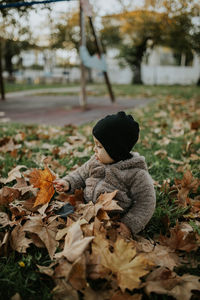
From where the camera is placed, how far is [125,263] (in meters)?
1.05

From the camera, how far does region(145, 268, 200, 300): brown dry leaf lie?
1.02 m

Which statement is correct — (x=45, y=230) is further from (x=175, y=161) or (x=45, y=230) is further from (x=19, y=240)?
(x=175, y=161)

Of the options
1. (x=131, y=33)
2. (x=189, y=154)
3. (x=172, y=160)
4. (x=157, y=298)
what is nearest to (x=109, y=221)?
(x=157, y=298)

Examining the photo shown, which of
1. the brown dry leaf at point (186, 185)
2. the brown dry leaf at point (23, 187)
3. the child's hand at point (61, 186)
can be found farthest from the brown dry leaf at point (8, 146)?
the brown dry leaf at point (186, 185)

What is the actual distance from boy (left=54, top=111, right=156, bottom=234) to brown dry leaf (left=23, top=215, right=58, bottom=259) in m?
0.30

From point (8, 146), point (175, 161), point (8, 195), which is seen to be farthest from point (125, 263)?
point (8, 146)

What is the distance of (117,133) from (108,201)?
14.0 inches

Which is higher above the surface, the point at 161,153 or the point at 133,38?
the point at 133,38

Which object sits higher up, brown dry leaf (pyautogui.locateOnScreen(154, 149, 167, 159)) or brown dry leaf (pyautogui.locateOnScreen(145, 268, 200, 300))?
brown dry leaf (pyautogui.locateOnScreen(154, 149, 167, 159))

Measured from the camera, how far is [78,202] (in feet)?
5.32

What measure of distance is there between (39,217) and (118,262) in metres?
0.54

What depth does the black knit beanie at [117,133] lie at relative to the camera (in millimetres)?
1377

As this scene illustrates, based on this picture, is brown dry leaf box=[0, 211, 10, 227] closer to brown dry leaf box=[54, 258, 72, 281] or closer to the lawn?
the lawn

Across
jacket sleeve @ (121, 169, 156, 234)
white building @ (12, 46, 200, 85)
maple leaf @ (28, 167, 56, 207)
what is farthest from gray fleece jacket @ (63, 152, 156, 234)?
white building @ (12, 46, 200, 85)
